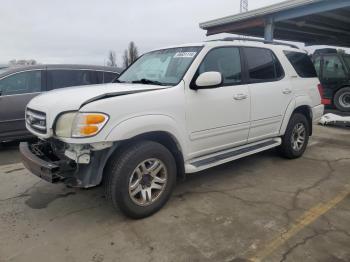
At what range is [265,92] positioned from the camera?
4863mm

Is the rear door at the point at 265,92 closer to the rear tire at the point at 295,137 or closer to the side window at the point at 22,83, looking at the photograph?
the rear tire at the point at 295,137

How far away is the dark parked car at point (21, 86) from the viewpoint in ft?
20.7

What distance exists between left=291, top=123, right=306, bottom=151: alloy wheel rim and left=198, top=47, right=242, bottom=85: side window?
1777 millimetres

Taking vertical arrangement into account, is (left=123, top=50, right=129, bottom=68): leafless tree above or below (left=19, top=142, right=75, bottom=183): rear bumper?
above

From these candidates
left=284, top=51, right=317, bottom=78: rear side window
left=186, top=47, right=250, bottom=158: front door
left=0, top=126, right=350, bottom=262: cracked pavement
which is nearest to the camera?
left=0, top=126, right=350, bottom=262: cracked pavement

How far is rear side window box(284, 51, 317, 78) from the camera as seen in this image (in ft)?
18.2

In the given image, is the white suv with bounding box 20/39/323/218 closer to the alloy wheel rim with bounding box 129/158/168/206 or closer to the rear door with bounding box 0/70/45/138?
the alloy wheel rim with bounding box 129/158/168/206

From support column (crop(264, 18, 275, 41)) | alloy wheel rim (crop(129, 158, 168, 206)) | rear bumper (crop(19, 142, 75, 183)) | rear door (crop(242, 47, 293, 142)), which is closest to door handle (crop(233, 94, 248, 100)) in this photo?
rear door (crop(242, 47, 293, 142))

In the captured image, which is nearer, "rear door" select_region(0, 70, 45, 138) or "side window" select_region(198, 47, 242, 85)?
"side window" select_region(198, 47, 242, 85)

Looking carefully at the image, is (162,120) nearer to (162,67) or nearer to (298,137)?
(162,67)

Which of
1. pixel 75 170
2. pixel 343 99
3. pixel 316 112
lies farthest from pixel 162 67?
pixel 343 99

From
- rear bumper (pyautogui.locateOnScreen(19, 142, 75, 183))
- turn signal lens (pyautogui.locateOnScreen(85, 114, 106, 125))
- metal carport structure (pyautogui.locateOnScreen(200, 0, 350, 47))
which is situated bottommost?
rear bumper (pyautogui.locateOnScreen(19, 142, 75, 183))

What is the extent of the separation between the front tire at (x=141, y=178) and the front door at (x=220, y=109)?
1.63 feet

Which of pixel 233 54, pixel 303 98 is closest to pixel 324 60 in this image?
pixel 303 98
